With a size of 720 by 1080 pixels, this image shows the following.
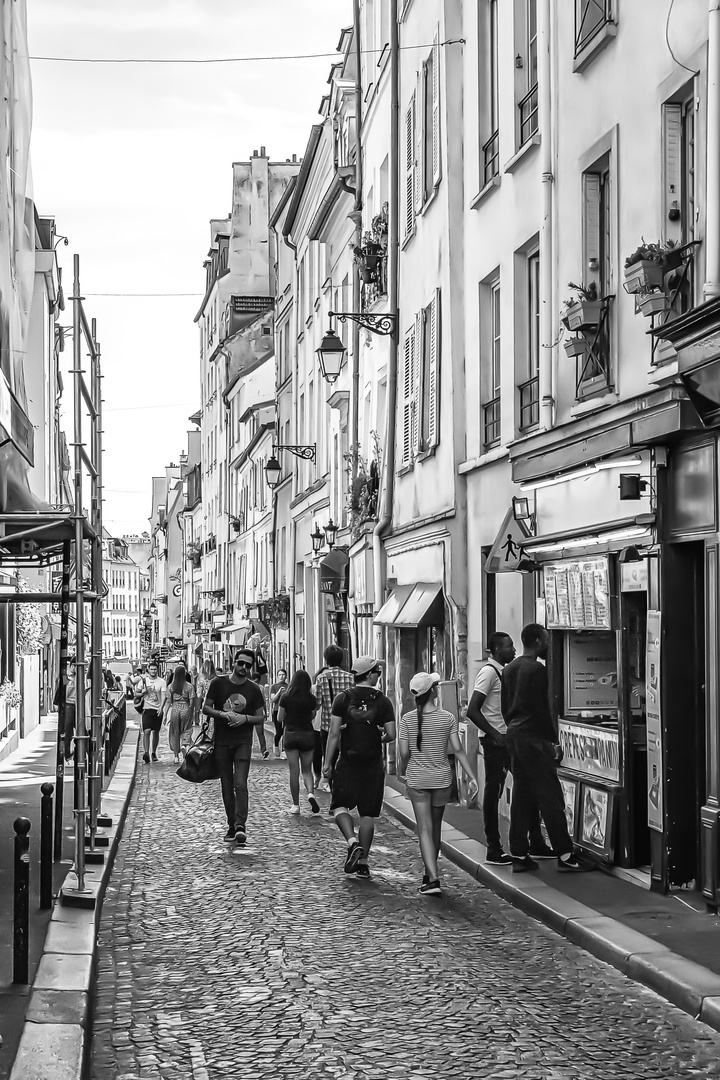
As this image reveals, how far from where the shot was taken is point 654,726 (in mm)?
10375

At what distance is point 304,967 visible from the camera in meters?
8.30

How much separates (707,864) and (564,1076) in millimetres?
3782

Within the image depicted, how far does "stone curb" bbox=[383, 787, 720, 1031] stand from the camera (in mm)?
7234

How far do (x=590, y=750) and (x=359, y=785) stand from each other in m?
1.95

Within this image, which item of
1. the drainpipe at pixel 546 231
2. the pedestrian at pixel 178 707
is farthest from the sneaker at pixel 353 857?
the pedestrian at pixel 178 707

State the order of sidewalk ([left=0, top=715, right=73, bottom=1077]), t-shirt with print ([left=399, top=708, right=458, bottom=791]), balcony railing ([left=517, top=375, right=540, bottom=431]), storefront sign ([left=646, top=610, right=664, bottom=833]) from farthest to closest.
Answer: balcony railing ([left=517, top=375, right=540, bottom=431]) < t-shirt with print ([left=399, top=708, right=458, bottom=791]) < storefront sign ([left=646, top=610, right=664, bottom=833]) < sidewalk ([left=0, top=715, right=73, bottom=1077])

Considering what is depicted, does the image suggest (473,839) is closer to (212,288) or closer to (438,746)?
(438,746)

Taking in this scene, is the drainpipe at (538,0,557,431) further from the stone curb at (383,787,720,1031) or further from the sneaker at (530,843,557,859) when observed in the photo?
the stone curb at (383,787,720,1031)

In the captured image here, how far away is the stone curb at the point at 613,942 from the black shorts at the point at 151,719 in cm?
1399

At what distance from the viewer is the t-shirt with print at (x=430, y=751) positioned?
10805 millimetres

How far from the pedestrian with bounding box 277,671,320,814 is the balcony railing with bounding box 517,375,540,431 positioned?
369 cm

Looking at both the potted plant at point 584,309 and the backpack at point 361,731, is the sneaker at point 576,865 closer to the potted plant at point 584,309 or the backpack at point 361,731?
the backpack at point 361,731

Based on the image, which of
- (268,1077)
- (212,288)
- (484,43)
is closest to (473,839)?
(268,1077)

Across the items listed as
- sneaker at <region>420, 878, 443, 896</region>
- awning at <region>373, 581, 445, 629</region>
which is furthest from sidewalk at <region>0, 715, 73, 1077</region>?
awning at <region>373, 581, 445, 629</region>
